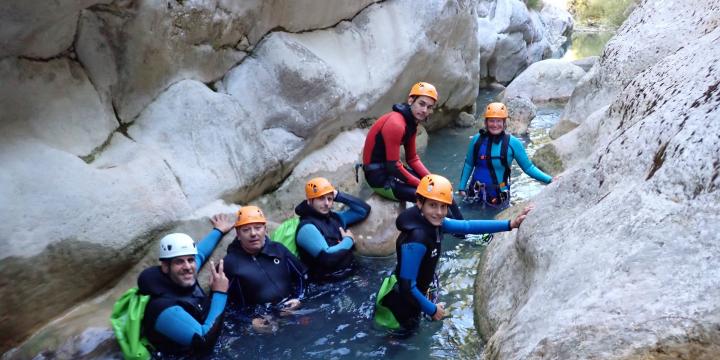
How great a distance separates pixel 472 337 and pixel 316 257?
2188 millimetres

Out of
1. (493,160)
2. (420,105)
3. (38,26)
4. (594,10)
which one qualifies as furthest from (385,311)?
(594,10)

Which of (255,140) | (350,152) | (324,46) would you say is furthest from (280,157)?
(324,46)

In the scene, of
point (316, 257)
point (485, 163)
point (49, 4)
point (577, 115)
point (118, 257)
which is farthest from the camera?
point (577, 115)

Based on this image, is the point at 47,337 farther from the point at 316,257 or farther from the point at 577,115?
the point at 577,115

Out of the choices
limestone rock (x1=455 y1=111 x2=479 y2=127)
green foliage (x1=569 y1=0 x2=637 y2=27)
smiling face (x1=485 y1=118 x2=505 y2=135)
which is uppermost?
green foliage (x1=569 y1=0 x2=637 y2=27)

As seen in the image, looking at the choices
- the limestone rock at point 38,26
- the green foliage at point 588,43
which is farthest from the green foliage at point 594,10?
the limestone rock at point 38,26

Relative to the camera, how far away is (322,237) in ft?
→ 22.7

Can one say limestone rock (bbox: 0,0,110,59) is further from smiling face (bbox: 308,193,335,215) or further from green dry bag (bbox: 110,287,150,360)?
smiling face (bbox: 308,193,335,215)

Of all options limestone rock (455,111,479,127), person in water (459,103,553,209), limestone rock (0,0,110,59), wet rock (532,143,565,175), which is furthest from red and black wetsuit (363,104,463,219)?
limestone rock (455,111,479,127)

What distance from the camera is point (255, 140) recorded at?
8.27 meters

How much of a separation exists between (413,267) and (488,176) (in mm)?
3935

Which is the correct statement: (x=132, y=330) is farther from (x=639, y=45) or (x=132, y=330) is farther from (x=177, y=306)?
(x=639, y=45)

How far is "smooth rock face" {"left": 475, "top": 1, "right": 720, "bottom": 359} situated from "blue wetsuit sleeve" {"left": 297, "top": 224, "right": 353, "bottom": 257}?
213cm

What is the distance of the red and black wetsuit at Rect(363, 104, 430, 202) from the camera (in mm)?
7789
